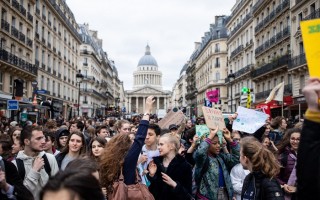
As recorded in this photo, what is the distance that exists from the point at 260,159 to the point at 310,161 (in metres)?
2.09

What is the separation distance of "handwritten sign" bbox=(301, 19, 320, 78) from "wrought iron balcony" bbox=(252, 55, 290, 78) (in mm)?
29765

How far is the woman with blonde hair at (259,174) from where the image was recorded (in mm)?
→ 3738

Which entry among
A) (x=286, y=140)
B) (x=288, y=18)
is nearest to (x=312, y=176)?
(x=286, y=140)

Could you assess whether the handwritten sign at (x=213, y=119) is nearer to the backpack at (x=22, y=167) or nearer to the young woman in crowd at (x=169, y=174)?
the young woman in crowd at (x=169, y=174)

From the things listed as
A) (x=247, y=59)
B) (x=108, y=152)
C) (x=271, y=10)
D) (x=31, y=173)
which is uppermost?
(x=271, y=10)

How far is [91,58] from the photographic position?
65.6m

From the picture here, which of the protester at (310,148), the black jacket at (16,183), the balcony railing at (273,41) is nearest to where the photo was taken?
the protester at (310,148)

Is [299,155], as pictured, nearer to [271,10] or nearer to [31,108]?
[31,108]

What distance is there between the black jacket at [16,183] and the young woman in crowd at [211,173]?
2123mm

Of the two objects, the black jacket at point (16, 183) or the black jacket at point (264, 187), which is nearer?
the black jacket at point (264, 187)

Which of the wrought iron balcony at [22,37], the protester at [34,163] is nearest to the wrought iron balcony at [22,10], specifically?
the wrought iron balcony at [22,37]

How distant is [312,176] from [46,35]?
38552mm

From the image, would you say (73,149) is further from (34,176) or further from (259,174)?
(259,174)

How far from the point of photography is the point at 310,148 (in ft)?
6.24
